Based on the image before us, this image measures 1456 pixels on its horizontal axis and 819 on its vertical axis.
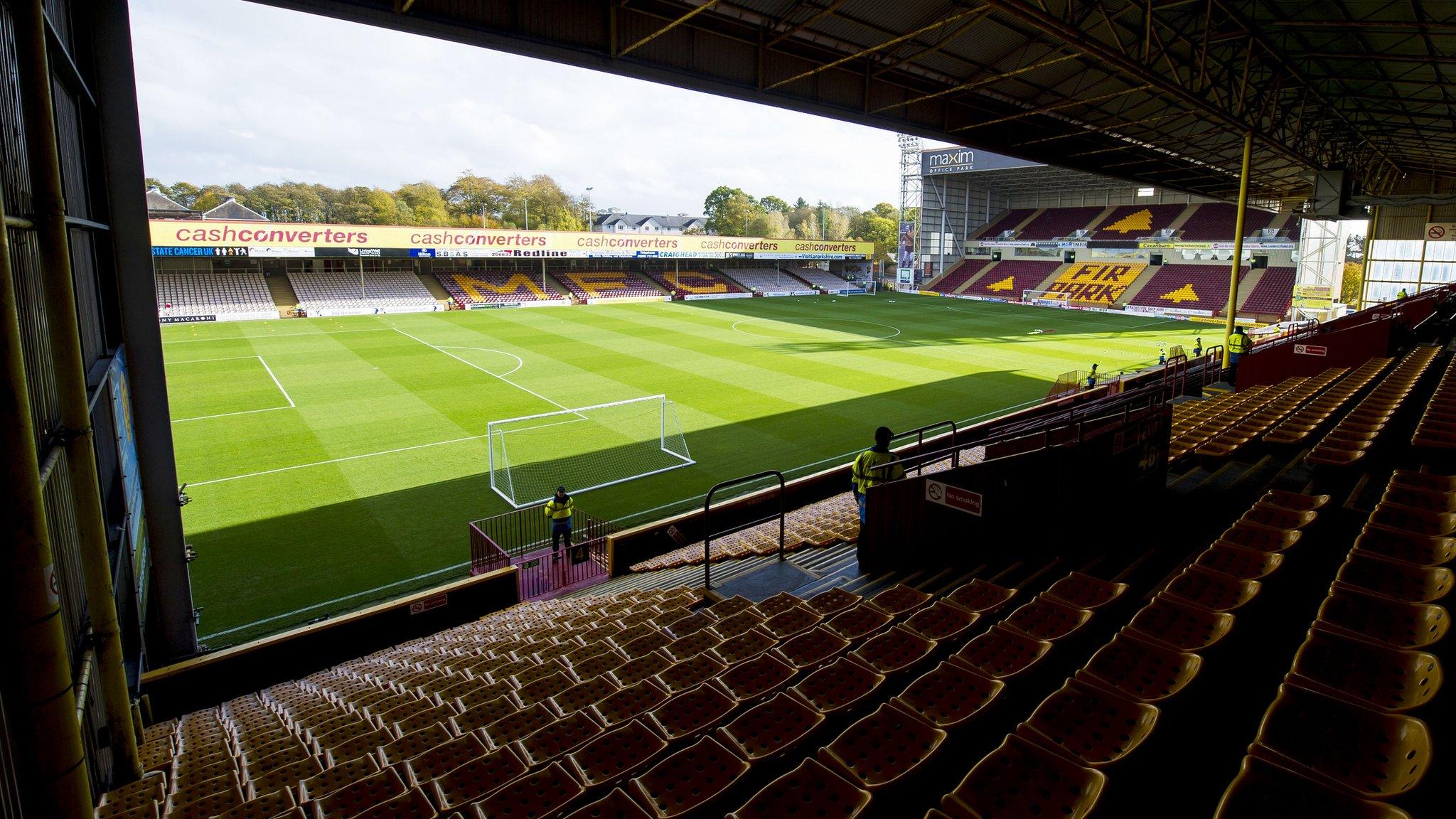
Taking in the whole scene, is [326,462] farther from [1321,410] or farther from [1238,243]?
[1238,243]

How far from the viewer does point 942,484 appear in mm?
7117

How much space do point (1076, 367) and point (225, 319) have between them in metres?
46.5

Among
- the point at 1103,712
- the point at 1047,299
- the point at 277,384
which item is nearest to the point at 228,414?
the point at 277,384

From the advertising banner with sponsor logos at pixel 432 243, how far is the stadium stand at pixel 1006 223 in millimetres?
16915

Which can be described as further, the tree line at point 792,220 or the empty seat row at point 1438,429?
the tree line at point 792,220

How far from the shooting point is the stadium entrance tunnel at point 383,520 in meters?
11.3

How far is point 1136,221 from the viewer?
66.0 m

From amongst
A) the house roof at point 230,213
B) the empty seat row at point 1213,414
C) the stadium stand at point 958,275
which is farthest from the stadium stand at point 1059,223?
the house roof at point 230,213

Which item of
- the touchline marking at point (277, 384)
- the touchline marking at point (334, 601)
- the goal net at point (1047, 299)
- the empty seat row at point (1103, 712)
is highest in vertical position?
the goal net at point (1047, 299)

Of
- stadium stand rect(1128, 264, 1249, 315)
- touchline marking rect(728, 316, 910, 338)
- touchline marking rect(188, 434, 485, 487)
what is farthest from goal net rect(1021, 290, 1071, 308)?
touchline marking rect(188, 434, 485, 487)

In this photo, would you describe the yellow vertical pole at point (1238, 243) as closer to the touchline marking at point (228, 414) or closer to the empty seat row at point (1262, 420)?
the empty seat row at point (1262, 420)

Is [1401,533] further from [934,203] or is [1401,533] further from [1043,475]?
[934,203]

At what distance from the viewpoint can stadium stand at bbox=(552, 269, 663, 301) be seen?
58.7m

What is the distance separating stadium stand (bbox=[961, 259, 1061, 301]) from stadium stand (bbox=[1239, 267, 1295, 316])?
16376mm
